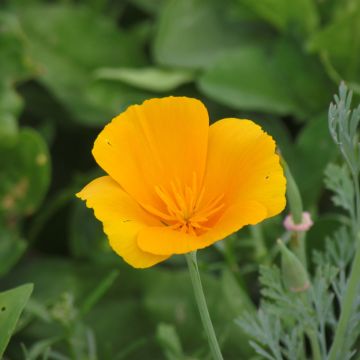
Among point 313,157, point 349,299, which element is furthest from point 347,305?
point 313,157

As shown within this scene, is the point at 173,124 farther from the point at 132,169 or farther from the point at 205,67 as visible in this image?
the point at 205,67

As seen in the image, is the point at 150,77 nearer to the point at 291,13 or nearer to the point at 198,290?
the point at 291,13

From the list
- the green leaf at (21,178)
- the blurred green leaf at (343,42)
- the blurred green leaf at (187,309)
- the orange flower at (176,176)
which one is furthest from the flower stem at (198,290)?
the blurred green leaf at (343,42)

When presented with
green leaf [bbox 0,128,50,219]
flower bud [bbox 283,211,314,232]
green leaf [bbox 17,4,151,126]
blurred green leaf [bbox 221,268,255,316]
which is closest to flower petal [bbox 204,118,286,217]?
flower bud [bbox 283,211,314,232]

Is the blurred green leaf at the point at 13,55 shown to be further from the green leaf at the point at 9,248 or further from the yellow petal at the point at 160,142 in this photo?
the yellow petal at the point at 160,142

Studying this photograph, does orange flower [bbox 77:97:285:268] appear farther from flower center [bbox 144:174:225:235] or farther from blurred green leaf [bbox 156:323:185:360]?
blurred green leaf [bbox 156:323:185:360]

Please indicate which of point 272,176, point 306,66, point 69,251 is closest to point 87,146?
point 69,251
